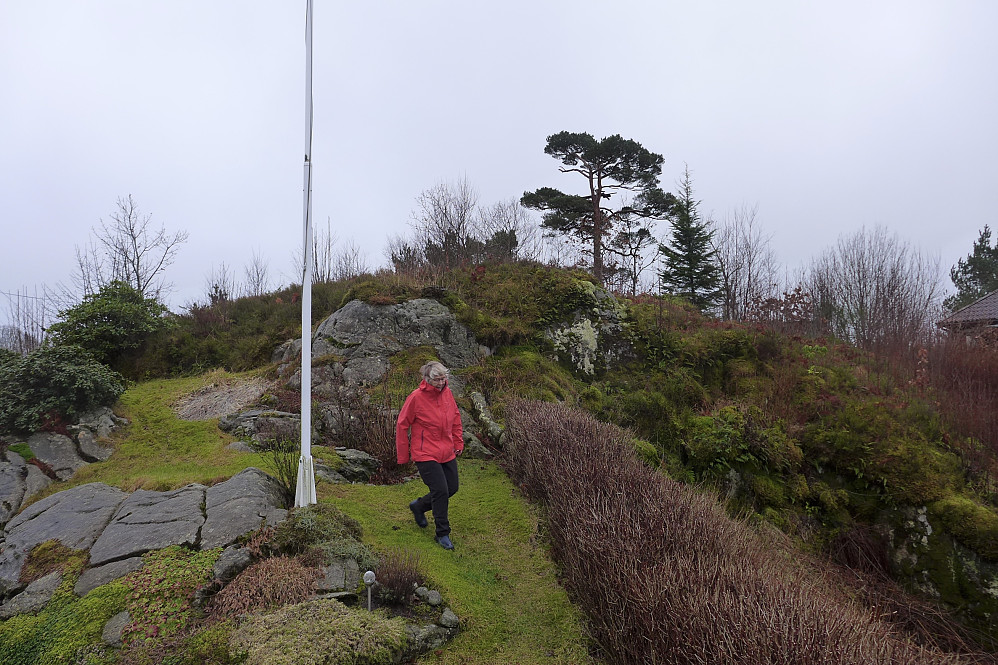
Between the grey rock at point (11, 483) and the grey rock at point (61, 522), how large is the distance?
1.00 ft

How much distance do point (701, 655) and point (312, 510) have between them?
3.23 meters

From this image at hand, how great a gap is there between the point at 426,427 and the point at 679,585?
2.62 meters

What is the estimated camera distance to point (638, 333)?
11477 millimetres

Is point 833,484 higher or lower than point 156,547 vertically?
lower

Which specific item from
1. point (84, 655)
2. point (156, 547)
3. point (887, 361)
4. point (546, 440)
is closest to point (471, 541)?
point (546, 440)

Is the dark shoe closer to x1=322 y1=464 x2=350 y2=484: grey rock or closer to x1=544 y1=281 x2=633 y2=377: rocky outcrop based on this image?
x1=322 y1=464 x2=350 y2=484: grey rock

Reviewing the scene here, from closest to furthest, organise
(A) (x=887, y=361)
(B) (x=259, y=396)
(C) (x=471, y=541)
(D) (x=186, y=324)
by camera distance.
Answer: (C) (x=471, y=541) → (B) (x=259, y=396) → (A) (x=887, y=361) → (D) (x=186, y=324)

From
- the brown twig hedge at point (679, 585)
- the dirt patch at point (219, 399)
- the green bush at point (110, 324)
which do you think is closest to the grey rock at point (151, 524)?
the brown twig hedge at point (679, 585)

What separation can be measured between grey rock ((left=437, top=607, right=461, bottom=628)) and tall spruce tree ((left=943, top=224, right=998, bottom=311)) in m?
34.5

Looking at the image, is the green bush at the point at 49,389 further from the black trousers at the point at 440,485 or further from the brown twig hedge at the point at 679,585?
the brown twig hedge at the point at 679,585

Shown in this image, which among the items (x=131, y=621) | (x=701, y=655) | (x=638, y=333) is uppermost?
(x=638, y=333)

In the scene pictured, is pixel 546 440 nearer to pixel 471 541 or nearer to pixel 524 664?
pixel 471 541

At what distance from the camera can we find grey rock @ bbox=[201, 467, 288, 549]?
3.82m

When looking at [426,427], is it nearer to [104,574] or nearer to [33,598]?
[104,574]
